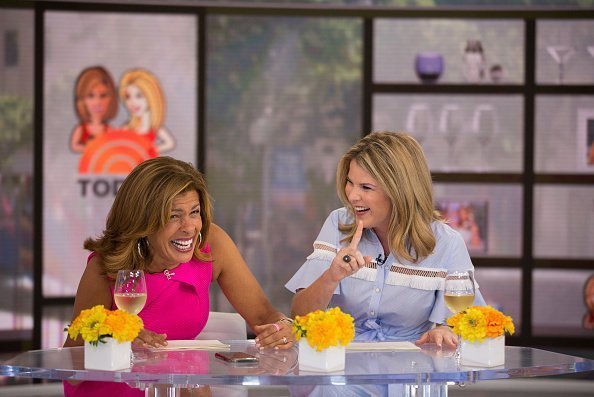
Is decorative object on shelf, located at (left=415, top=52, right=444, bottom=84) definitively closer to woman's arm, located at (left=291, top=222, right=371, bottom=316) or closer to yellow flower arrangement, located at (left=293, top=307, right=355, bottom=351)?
woman's arm, located at (left=291, top=222, right=371, bottom=316)

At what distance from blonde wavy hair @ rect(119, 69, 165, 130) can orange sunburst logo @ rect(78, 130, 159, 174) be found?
9 centimetres

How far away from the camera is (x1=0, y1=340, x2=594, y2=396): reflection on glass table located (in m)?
2.65

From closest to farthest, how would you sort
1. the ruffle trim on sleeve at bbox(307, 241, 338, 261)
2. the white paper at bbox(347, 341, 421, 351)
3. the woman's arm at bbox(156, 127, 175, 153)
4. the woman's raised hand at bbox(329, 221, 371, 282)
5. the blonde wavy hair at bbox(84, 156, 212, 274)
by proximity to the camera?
the white paper at bbox(347, 341, 421, 351) < the woman's raised hand at bbox(329, 221, 371, 282) < the blonde wavy hair at bbox(84, 156, 212, 274) < the ruffle trim on sleeve at bbox(307, 241, 338, 261) < the woman's arm at bbox(156, 127, 175, 153)

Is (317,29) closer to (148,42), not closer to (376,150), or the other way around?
(148,42)

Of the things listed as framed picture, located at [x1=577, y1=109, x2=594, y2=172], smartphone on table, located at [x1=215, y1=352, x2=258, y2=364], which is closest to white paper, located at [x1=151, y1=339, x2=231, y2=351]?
smartphone on table, located at [x1=215, y1=352, x2=258, y2=364]

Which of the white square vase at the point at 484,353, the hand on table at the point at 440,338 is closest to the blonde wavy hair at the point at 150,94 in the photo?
the hand on table at the point at 440,338

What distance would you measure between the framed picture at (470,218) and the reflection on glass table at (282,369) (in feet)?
12.8


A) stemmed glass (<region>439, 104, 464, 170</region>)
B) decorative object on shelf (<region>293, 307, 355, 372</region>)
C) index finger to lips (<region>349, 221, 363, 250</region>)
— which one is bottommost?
decorative object on shelf (<region>293, 307, 355, 372</region>)

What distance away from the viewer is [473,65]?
7.00 meters

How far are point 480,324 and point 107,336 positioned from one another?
101 cm

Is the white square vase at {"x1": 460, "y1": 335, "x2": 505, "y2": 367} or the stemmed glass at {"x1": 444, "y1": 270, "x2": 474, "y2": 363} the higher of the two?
the stemmed glass at {"x1": 444, "y1": 270, "x2": 474, "y2": 363}

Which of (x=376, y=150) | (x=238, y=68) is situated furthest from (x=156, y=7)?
(x=376, y=150)

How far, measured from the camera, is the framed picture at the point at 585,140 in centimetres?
699

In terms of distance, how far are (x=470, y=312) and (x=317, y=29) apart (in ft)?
14.4
